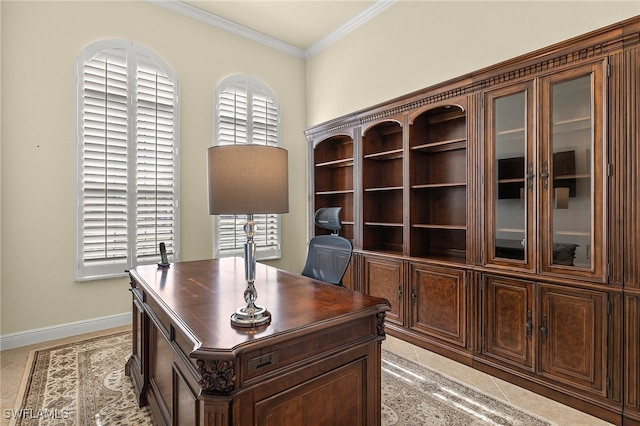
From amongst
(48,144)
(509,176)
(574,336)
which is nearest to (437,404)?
(574,336)

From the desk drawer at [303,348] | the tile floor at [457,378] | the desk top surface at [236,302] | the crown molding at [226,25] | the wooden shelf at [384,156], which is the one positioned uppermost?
the crown molding at [226,25]

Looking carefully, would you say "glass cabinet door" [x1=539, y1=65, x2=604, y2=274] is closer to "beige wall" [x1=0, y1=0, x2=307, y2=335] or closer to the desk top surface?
the desk top surface

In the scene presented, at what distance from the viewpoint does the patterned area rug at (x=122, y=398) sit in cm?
200

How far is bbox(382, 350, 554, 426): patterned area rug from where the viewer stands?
1990 millimetres

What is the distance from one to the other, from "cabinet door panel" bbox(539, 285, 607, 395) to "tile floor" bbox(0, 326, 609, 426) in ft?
0.61

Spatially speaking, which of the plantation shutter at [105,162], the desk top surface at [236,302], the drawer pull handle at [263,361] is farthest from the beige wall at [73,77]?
the drawer pull handle at [263,361]

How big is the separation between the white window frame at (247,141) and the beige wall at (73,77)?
10 centimetres

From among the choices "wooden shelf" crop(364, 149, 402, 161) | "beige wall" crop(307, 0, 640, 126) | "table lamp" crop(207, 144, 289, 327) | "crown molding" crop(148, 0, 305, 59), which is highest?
"crown molding" crop(148, 0, 305, 59)

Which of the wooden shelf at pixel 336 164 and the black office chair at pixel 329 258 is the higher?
the wooden shelf at pixel 336 164

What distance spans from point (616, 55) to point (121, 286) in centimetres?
458

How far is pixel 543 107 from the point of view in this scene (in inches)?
88.4

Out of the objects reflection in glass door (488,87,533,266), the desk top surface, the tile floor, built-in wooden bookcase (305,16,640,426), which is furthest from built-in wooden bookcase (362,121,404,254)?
the desk top surface

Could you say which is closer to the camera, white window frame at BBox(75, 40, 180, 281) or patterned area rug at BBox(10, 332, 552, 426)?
patterned area rug at BBox(10, 332, 552, 426)

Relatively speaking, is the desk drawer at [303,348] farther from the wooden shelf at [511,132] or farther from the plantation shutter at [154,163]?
the plantation shutter at [154,163]
